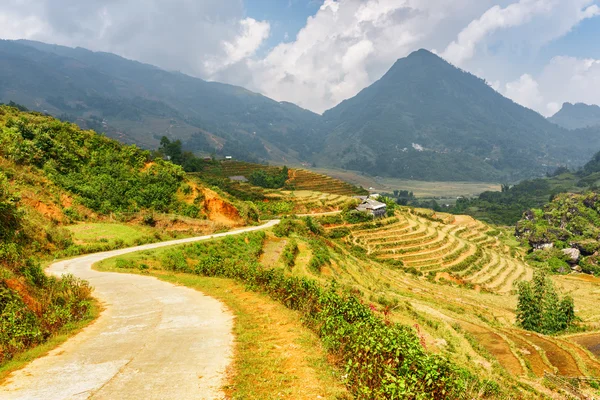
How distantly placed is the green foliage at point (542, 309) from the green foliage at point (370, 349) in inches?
1222

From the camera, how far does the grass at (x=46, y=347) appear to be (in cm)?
650

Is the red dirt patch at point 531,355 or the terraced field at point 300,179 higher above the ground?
the terraced field at point 300,179

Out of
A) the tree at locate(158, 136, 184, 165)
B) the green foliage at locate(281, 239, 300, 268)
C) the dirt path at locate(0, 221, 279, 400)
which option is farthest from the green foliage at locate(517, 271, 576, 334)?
the tree at locate(158, 136, 184, 165)

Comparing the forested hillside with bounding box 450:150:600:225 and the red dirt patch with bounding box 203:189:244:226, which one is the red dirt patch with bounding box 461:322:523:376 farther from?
the forested hillside with bounding box 450:150:600:225

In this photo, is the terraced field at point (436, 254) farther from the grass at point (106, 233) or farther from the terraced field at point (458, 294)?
the grass at point (106, 233)

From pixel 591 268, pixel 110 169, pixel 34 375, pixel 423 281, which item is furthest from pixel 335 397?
pixel 591 268

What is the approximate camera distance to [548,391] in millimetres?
16406

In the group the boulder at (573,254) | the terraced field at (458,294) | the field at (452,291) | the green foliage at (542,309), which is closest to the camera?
the field at (452,291)

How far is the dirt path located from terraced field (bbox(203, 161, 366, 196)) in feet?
272

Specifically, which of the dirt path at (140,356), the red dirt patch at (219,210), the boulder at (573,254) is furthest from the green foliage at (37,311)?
the boulder at (573,254)

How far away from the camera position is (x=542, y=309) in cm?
3350

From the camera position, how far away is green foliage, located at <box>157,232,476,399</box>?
586cm

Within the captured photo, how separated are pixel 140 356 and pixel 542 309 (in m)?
39.8

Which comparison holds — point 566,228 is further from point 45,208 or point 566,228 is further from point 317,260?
point 45,208
